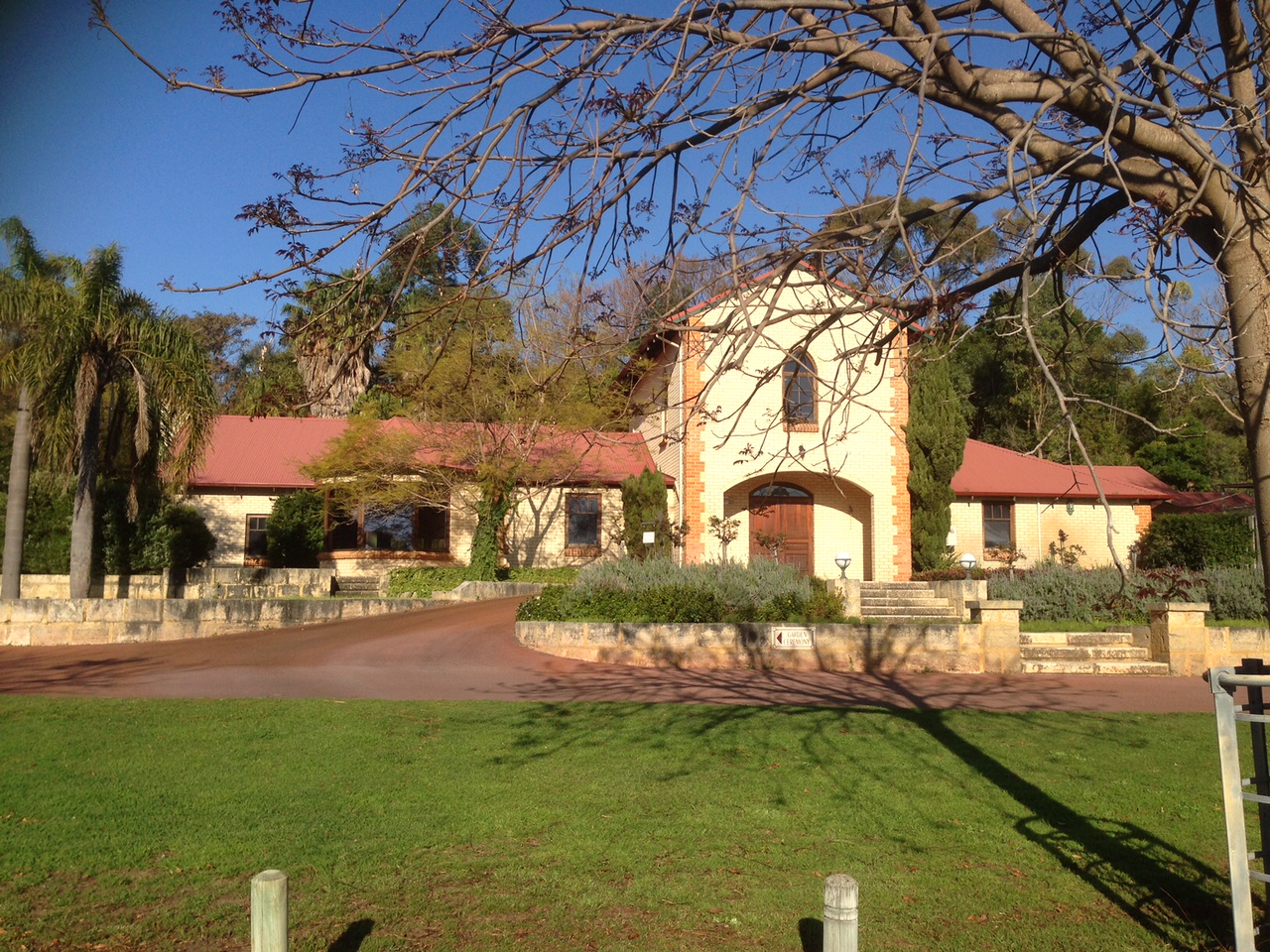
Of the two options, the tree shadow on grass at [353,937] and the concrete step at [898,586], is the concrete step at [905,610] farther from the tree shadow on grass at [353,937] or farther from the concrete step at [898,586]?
the tree shadow on grass at [353,937]

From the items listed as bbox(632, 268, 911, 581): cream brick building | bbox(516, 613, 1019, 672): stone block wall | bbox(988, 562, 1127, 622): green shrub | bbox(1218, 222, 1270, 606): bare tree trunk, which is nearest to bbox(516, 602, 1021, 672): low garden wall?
bbox(516, 613, 1019, 672): stone block wall

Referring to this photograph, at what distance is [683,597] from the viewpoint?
Result: 52.9ft

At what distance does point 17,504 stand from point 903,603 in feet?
58.8

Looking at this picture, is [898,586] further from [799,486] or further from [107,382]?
[107,382]

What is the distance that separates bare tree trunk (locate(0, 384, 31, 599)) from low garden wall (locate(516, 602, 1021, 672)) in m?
11.8

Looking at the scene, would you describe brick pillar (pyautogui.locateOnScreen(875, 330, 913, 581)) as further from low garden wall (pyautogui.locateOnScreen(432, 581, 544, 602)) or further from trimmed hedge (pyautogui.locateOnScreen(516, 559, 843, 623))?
low garden wall (pyautogui.locateOnScreen(432, 581, 544, 602))

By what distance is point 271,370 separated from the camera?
136 ft

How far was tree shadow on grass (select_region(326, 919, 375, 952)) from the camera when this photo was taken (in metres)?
4.80

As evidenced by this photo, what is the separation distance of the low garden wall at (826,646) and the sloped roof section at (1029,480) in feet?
42.8

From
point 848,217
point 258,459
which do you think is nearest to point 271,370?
point 258,459

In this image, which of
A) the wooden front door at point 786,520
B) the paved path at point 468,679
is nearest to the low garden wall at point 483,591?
the wooden front door at point 786,520

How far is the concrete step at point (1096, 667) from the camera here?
15.2 meters

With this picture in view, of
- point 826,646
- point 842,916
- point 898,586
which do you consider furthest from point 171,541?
point 842,916

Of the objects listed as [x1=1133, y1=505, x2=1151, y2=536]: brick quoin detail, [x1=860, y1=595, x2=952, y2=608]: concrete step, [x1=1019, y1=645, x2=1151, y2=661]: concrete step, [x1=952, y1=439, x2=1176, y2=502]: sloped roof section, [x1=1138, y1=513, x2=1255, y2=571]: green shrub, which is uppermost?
[x1=952, y1=439, x2=1176, y2=502]: sloped roof section
